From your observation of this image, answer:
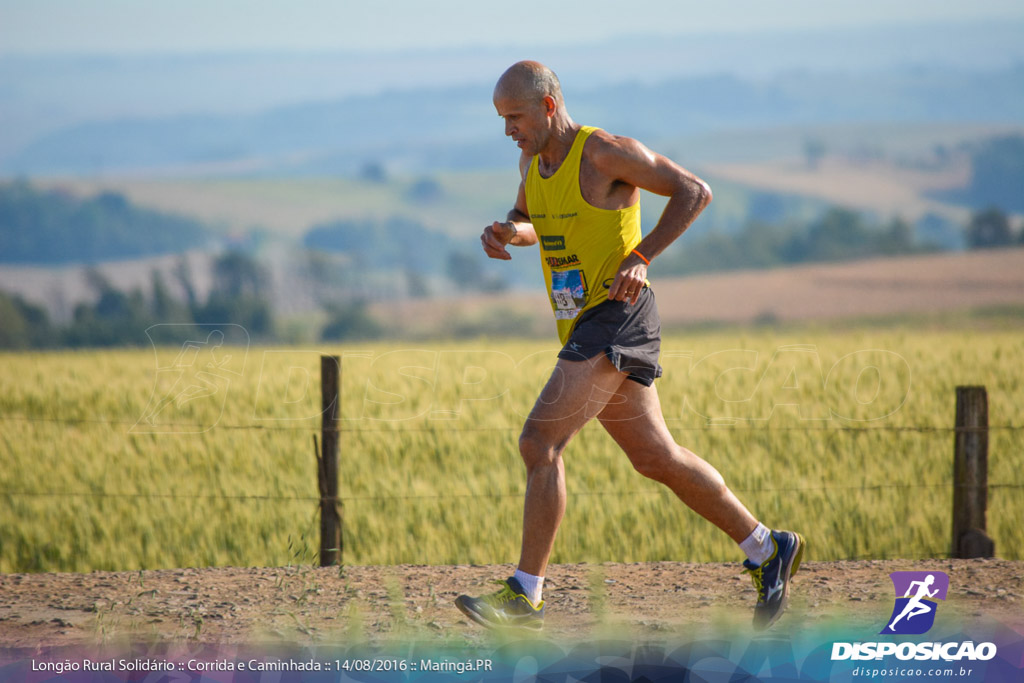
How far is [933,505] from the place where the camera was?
23.1 feet

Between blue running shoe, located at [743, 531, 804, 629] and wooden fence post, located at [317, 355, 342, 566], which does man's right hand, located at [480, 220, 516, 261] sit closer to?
blue running shoe, located at [743, 531, 804, 629]

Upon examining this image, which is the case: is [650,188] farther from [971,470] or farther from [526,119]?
[971,470]

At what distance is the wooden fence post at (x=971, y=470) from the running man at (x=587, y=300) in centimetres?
218

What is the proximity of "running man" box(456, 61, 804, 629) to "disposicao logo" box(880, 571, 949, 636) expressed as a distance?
0.94 meters

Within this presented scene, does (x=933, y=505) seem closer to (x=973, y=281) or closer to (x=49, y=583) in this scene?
(x=49, y=583)

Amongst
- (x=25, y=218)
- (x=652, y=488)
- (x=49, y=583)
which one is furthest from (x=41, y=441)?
(x=25, y=218)

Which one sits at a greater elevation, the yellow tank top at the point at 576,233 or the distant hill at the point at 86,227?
the distant hill at the point at 86,227

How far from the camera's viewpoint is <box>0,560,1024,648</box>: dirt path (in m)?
4.69

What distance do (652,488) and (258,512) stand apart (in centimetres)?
244

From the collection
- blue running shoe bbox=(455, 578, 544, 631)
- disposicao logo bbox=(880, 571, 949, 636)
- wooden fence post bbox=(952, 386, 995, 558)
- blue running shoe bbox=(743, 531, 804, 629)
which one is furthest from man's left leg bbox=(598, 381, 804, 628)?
wooden fence post bbox=(952, 386, 995, 558)

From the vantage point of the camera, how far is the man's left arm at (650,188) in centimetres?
412

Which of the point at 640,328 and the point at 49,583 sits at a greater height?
the point at 640,328

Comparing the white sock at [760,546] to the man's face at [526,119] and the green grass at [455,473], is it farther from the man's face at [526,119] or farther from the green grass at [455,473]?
the green grass at [455,473]

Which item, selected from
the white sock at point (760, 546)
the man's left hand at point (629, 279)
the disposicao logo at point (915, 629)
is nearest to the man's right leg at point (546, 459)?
the man's left hand at point (629, 279)
